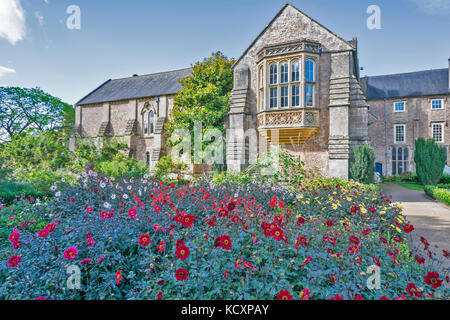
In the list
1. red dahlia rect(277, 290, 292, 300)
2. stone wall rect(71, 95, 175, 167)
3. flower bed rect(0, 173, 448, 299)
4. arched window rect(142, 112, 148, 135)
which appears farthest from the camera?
arched window rect(142, 112, 148, 135)

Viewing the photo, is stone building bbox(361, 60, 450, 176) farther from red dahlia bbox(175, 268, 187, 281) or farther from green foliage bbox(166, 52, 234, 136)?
red dahlia bbox(175, 268, 187, 281)

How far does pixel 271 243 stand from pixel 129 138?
2211cm

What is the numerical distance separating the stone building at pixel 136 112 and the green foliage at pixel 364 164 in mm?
15063

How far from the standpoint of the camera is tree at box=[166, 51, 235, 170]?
14.2 m

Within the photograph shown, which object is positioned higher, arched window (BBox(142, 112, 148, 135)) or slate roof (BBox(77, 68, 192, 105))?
slate roof (BBox(77, 68, 192, 105))

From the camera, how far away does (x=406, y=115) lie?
81.7 feet

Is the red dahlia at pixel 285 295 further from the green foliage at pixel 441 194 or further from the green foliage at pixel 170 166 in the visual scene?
the green foliage at pixel 170 166

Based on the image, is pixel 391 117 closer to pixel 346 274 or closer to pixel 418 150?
pixel 418 150

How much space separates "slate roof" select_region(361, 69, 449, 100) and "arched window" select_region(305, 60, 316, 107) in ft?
60.0

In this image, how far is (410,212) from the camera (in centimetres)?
753

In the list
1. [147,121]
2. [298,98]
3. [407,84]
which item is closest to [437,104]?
[407,84]

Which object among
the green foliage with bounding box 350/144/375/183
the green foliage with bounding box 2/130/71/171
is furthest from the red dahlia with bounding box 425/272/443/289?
the green foliage with bounding box 2/130/71/171

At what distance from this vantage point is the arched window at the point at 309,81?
1134 cm

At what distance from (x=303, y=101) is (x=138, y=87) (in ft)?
66.0
